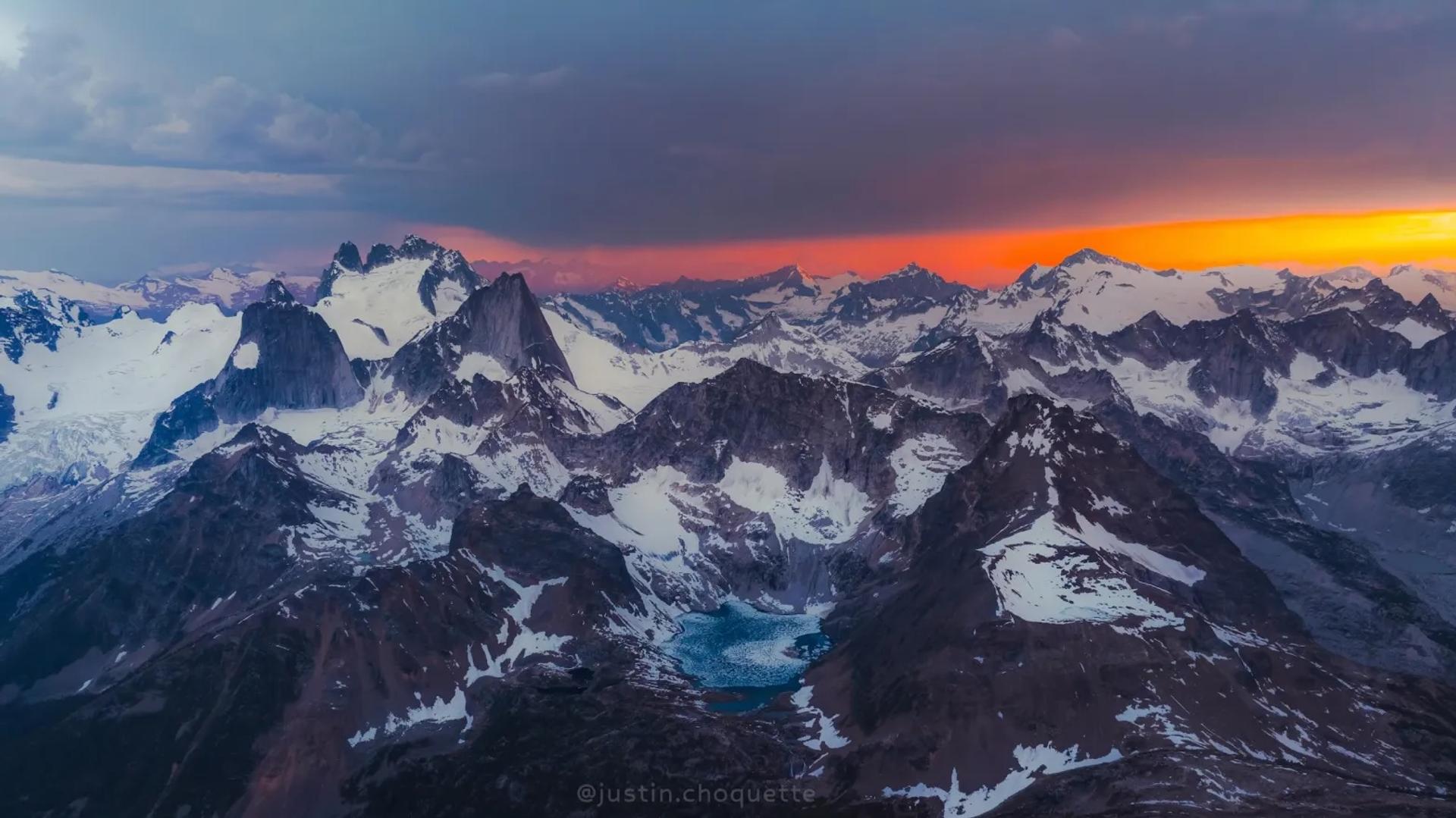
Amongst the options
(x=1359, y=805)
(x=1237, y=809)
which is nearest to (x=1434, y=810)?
(x=1359, y=805)

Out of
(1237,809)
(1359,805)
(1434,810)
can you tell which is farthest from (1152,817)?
(1434,810)

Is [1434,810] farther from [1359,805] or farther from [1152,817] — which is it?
[1152,817]

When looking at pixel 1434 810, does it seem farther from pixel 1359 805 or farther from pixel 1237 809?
pixel 1237 809

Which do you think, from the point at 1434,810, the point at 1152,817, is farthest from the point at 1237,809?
the point at 1434,810

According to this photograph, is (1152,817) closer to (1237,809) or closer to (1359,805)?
(1237,809)

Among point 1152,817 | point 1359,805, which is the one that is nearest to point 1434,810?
point 1359,805
